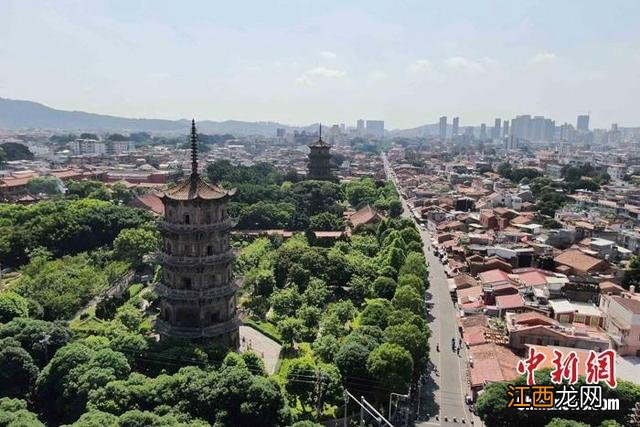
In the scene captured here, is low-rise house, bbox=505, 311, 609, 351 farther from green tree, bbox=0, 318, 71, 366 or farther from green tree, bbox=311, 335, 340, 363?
green tree, bbox=0, 318, 71, 366

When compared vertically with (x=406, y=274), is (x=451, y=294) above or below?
below

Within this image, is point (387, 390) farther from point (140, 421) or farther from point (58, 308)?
point (58, 308)

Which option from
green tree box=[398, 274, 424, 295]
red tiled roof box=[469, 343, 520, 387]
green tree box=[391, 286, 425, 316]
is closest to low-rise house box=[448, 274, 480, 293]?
green tree box=[398, 274, 424, 295]

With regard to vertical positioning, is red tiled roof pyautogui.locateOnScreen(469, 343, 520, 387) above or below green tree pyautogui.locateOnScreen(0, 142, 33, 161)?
below

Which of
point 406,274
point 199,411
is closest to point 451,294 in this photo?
point 406,274

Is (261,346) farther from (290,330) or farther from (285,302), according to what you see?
(285,302)

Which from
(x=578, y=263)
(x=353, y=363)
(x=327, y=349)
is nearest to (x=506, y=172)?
(x=578, y=263)

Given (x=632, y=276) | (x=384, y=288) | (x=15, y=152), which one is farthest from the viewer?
(x=15, y=152)
